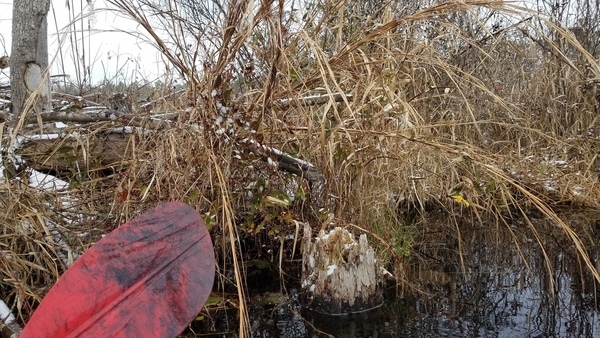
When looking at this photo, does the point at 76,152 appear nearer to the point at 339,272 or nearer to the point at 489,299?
the point at 339,272

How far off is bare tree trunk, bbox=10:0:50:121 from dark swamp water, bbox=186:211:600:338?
4.22 feet

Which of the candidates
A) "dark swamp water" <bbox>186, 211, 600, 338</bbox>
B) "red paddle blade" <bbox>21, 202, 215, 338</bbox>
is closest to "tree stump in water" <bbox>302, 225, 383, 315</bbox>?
"dark swamp water" <bbox>186, 211, 600, 338</bbox>

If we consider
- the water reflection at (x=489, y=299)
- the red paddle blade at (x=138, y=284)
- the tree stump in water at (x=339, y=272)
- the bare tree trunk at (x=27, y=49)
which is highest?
the bare tree trunk at (x=27, y=49)

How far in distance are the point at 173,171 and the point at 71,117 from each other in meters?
0.60

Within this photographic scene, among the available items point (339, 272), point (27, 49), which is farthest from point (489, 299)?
point (27, 49)

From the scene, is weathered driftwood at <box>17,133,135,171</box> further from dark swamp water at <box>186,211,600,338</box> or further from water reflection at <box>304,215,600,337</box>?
water reflection at <box>304,215,600,337</box>

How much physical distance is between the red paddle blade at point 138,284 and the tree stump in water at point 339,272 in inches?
26.3

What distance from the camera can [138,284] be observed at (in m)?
1.37

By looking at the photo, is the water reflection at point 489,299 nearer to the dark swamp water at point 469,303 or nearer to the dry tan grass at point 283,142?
the dark swamp water at point 469,303

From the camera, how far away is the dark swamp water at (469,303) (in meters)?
1.83

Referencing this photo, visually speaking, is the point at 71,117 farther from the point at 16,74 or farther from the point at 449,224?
the point at 449,224

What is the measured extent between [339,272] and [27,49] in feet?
5.33

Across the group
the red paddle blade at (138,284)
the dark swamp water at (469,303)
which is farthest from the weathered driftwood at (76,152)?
the dark swamp water at (469,303)

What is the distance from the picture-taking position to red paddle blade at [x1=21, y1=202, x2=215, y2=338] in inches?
49.8
